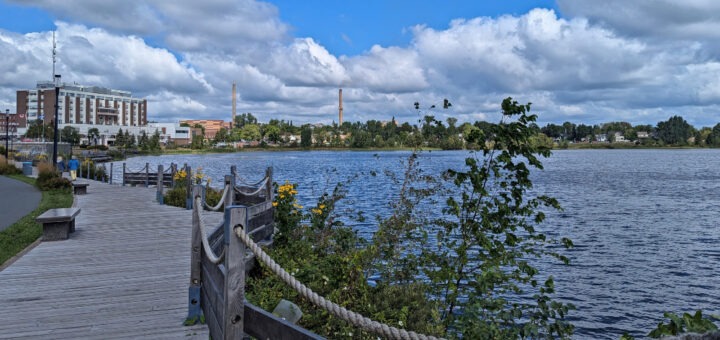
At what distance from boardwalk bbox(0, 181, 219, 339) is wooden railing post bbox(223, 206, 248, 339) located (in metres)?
1.75

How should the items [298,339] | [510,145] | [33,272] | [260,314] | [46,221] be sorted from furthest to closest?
[46,221]
[33,272]
[510,145]
[260,314]
[298,339]

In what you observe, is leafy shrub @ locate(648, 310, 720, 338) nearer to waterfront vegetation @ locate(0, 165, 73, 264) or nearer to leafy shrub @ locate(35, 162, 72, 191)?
waterfront vegetation @ locate(0, 165, 73, 264)

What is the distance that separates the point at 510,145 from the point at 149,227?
11.0m

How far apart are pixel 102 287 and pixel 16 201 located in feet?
54.7

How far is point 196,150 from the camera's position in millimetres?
189750

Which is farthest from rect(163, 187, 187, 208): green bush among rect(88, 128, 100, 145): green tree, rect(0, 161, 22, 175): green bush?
rect(88, 128, 100, 145): green tree

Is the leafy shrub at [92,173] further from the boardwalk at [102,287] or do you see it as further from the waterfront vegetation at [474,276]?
the waterfront vegetation at [474,276]

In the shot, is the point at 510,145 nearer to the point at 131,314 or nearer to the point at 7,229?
the point at 131,314

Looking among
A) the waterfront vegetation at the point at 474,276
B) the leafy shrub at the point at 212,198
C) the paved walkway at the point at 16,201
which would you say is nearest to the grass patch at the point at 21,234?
the paved walkway at the point at 16,201

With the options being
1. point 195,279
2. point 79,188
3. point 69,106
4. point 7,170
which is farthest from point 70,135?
point 195,279

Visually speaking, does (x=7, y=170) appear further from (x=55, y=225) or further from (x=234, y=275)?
(x=234, y=275)

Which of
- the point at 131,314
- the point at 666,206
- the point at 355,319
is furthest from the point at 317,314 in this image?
the point at 666,206

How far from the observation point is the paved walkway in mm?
17283

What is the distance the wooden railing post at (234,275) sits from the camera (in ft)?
15.0
